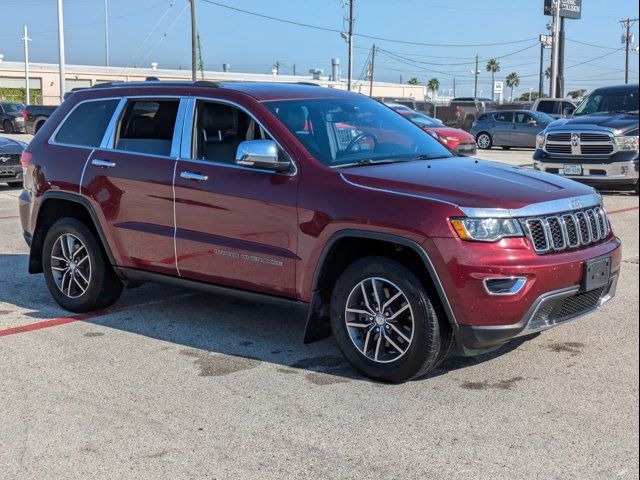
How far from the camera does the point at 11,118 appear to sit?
128ft

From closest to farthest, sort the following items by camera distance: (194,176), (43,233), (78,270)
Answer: (194,176), (78,270), (43,233)

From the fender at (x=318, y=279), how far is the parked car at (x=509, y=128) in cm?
2491

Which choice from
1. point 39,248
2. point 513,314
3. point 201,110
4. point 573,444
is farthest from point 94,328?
point 573,444

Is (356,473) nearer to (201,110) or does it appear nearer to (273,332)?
(273,332)

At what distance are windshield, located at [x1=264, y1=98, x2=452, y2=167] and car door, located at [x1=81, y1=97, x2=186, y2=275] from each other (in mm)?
907

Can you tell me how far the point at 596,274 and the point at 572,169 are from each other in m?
9.57

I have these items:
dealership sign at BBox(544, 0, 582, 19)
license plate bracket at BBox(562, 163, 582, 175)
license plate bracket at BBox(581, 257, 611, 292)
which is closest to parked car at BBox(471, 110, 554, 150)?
license plate bracket at BBox(562, 163, 582, 175)

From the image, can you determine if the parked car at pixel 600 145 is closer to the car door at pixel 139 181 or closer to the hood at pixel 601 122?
the hood at pixel 601 122

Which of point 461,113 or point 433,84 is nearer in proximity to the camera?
point 461,113

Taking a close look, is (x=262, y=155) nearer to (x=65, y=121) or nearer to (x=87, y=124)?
(x=87, y=124)

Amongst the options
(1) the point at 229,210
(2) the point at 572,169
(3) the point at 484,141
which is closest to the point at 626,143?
(2) the point at 572,169

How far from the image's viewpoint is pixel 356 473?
360cm

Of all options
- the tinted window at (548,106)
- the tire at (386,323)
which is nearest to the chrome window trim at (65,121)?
the tire at (386,323)

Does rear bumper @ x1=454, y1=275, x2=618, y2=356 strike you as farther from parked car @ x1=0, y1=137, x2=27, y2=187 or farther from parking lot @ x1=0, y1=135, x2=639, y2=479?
parked car @ x1=0, y1=137, x2=27, y2=187
